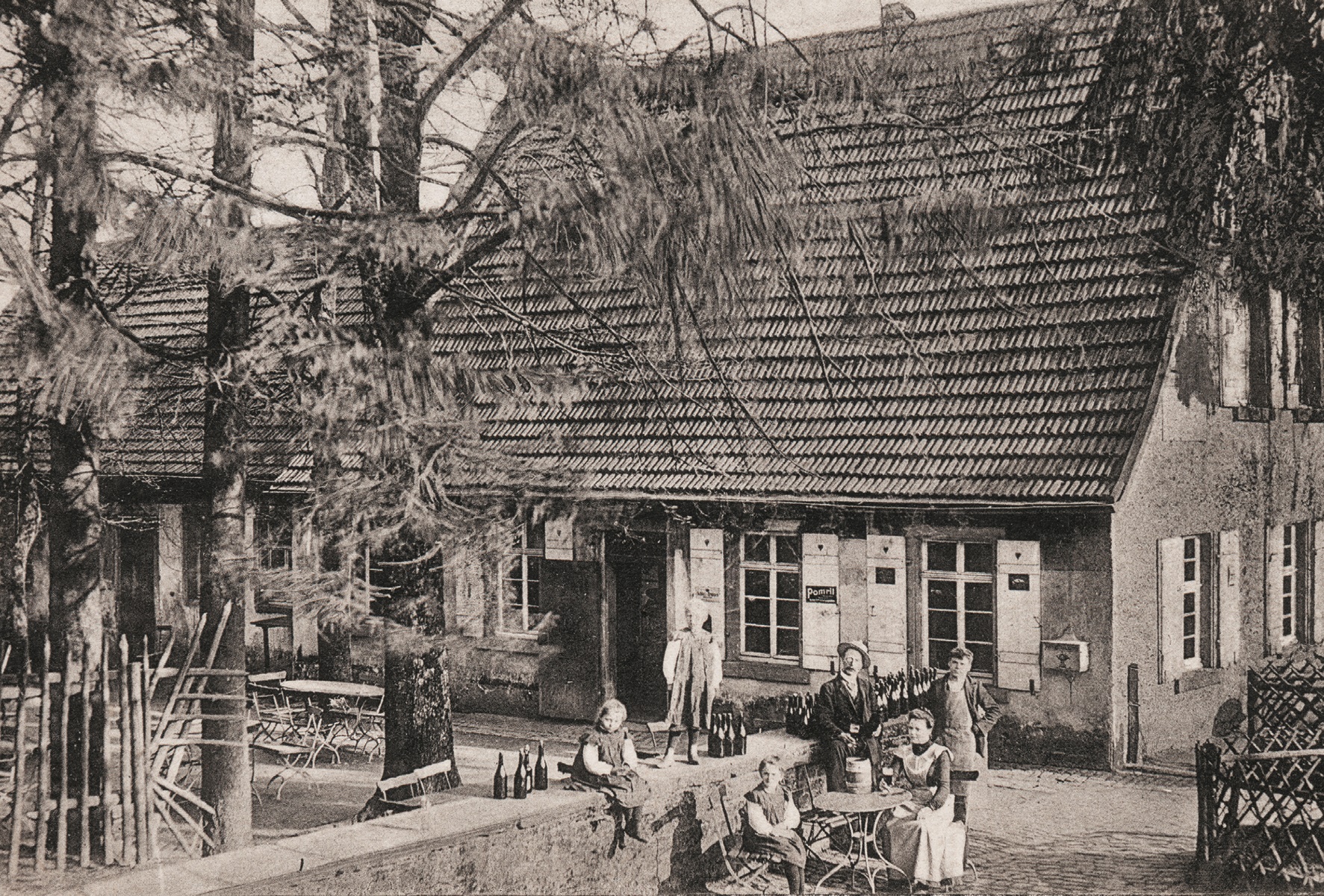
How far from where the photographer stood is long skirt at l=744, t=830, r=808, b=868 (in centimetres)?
899

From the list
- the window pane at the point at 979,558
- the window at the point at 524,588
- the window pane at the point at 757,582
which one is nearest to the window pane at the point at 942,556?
the window pane at the point at 979,558

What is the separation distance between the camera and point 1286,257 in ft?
29.4

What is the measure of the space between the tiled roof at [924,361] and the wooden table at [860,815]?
4050mm

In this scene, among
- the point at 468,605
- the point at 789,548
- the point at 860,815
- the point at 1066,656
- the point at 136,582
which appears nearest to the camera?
the point at 860,815

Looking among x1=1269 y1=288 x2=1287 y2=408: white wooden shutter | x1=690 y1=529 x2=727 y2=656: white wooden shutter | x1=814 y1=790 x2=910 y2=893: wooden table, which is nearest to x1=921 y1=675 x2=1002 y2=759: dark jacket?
x1=814 y1=790 x2=910 y2=893: wooden table

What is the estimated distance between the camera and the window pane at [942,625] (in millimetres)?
13141

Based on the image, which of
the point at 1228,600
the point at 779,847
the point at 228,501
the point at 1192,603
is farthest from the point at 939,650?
the point at 228,501

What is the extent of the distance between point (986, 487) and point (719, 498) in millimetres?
2886

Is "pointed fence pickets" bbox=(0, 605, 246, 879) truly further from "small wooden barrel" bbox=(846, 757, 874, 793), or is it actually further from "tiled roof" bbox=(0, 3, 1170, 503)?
"small wooden barrel" bbox=(846, 757, 874, 793)

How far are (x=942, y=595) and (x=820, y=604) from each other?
138cm

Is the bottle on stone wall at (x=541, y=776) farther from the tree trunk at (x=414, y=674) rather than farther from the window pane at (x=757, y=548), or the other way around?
the window pane at (x=757, y=548)

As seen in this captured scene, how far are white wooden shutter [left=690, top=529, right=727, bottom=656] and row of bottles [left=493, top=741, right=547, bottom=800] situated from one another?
5.67 metres

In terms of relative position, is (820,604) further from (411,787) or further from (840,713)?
(411,787)

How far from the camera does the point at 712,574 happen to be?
14.4 meters
